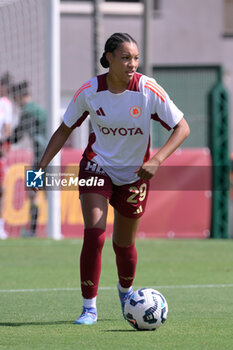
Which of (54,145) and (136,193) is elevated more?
(54,145)

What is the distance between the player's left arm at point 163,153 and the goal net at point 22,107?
8151 mm

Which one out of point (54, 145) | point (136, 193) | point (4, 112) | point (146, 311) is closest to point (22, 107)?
point (4, 112)

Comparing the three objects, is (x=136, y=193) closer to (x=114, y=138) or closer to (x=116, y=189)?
(x=116, y=189)

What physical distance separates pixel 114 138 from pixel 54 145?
0.47 m

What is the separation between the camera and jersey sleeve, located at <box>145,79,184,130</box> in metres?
6.77

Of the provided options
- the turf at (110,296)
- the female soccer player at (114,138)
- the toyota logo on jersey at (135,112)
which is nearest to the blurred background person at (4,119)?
the turf at (110,296)

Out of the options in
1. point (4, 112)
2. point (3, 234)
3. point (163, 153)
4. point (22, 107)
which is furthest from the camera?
point (22, 107)

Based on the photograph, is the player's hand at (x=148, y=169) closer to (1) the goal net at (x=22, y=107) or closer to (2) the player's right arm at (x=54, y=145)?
(2) the player's right arm at (x=54, y=145)

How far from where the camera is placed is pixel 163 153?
654cm

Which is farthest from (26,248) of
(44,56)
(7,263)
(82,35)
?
(82,35)

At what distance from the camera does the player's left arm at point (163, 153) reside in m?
6.40

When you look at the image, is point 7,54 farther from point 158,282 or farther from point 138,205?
point 138,205

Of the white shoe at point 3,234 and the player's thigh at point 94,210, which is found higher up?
the player's thigh at point 94,210

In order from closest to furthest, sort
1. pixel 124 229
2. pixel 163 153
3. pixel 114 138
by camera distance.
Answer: pixel 163 153 → pixel 114 138 → pixel 124 229
